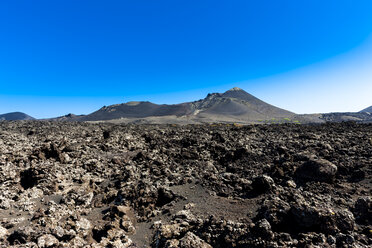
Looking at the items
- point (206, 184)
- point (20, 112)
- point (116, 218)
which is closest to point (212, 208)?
point (206, 184)

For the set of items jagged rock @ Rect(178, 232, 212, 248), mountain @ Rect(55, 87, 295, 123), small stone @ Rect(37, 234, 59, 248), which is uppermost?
mountain @ Rect(55, 87, 295, 123)

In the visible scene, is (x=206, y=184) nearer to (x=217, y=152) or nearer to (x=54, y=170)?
(x=217, y=152)

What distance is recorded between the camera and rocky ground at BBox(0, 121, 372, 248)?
3.67 metres

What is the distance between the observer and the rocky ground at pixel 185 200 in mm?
3668

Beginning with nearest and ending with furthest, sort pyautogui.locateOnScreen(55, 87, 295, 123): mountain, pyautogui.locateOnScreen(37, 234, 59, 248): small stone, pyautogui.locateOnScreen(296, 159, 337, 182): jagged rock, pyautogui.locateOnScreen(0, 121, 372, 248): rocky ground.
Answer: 1. pyautogui.locateOnScreen(37, 234, 59, 248): small stone
2. pyautogui.locateOnScreen(0, 121, 372, 248): rocky ground
3. pyautogui.locateOnScreen(296, 159, 337, 182): jagged rock
4. pyautogui.locateOnScreen(55, 87, 295, 123): mountain

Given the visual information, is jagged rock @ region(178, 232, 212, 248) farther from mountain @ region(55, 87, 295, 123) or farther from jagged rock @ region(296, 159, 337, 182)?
mountain @ region(55, 87, 295, 123)

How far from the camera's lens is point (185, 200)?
18.5 ft

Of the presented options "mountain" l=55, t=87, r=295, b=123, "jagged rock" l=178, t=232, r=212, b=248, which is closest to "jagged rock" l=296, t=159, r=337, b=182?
"jagged rock" l=178, t=232, r=212, b=248

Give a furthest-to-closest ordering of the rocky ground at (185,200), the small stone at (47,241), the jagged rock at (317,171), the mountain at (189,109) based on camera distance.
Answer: the mountain at (189,109) < the jagged rock at (317,171) < the rocky ground at (185,200) < the small stone at (47,241)

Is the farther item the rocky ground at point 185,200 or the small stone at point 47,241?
the rocky ground at point 185,200

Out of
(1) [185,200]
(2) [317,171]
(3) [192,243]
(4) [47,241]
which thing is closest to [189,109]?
(2) [317,171]

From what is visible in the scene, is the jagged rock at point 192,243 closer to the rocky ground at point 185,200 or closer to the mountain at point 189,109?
the rocky ground at point 185,200

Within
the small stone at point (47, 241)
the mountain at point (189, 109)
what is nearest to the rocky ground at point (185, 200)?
the small stone at point (47, 241)

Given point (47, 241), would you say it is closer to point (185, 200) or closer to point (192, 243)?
point (192, 243)
